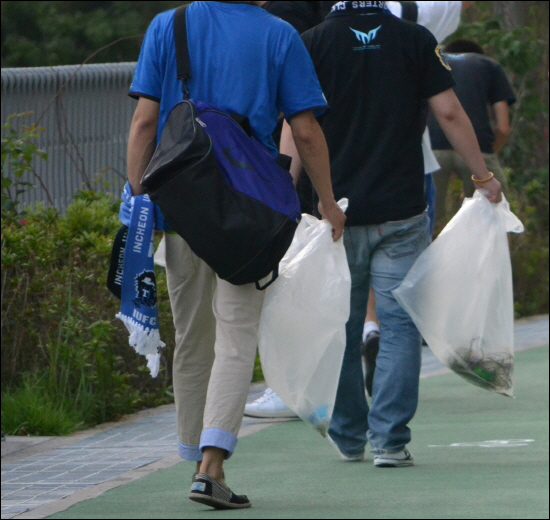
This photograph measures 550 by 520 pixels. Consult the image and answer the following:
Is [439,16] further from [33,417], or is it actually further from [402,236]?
[33,417]

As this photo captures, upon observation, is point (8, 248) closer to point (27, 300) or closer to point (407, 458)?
point (27, 300)

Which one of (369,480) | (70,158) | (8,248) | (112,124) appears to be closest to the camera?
(369,480)

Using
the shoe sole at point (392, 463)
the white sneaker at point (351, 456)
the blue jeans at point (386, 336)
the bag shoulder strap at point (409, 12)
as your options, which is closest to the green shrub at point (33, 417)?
the white sneaker at point (351, 456)

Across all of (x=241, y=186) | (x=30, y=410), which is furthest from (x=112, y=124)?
(x=241, y=186)

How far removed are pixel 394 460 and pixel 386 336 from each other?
0.50m

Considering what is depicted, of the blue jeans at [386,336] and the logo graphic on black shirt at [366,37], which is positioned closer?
the logo graphic on black shirt at [366,37]

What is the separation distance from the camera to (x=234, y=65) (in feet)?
14.9

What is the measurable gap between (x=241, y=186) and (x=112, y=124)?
17.9 feet

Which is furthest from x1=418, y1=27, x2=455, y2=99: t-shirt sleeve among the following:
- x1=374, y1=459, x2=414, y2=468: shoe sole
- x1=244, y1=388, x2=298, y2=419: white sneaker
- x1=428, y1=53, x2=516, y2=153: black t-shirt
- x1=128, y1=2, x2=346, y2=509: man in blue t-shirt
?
x1=428, y1=53, x2=516, y2=153: black t-shirt

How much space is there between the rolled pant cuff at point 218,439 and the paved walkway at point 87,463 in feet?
2.21

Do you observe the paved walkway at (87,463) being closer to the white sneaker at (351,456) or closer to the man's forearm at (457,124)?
the white sneaker at (351,456)

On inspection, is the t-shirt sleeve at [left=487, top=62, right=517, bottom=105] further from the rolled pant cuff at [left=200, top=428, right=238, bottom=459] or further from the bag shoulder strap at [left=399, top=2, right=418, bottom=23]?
the rolled pant cuff at [left=200, top=428, right=238, bottom=459]

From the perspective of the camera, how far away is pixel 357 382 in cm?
565

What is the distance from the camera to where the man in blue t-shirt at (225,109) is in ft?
14.9
